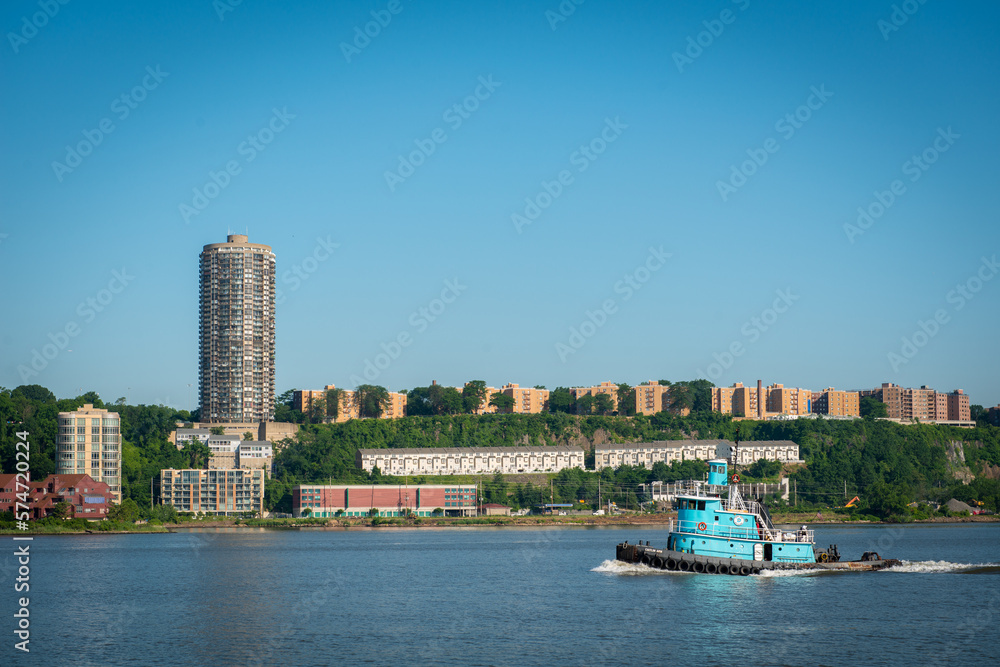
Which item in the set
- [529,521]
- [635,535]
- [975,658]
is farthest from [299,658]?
[529,521]

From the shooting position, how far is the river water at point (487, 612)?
149ft

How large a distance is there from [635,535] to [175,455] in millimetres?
85549

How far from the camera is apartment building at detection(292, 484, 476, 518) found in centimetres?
16975

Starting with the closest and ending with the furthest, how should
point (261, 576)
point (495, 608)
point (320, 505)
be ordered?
point (495, 608) < point (261, 576) < point (320, 505)

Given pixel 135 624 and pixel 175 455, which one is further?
pixel 175 455

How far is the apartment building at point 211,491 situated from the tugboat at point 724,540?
110 m

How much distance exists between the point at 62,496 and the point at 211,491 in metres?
30.5

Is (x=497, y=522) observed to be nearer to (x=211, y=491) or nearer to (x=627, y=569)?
(x=211, y=491)

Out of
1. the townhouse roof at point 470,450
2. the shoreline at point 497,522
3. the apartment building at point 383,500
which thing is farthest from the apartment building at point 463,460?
the shoreline at point 497,522

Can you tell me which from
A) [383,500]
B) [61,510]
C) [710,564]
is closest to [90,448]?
[61,510]

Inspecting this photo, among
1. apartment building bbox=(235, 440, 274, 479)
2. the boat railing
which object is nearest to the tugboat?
the boat railing

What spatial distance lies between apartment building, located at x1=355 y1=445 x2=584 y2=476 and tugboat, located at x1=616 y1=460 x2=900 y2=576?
11985 cm

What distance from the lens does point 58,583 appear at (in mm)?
71875

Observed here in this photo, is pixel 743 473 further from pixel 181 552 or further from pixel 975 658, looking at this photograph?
pixel 975 658
